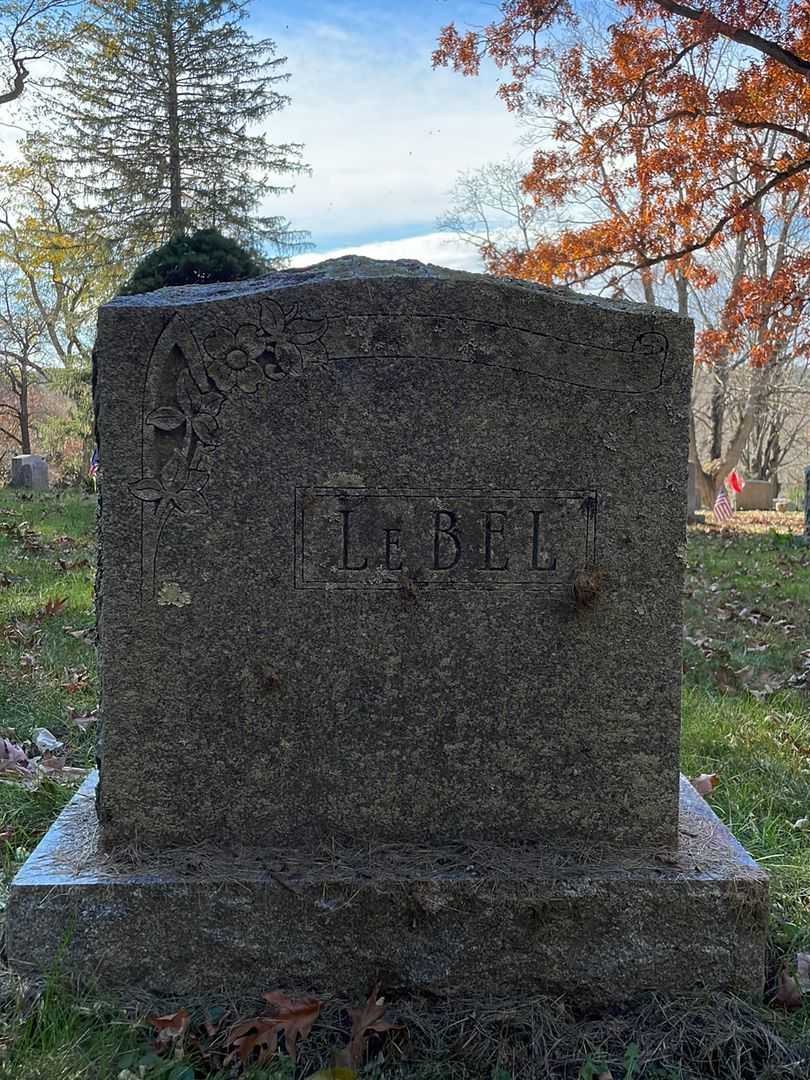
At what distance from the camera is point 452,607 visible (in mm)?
2264

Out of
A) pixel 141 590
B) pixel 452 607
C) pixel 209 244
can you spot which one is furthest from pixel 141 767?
pixel 209 244

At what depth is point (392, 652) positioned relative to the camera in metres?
2.26

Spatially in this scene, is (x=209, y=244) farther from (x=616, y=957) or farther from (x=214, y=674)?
(x=616, y=957)

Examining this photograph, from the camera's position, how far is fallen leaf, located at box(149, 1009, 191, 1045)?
1.93m

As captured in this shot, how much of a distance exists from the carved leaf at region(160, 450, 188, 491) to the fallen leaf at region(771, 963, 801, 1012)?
2015mm

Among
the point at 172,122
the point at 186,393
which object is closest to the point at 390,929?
the point at 186,393

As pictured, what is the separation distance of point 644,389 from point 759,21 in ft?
23.7

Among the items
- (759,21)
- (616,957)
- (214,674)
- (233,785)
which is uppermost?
(759,21)

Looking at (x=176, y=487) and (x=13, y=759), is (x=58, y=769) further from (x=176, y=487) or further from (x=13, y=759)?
(x=176, y=487)

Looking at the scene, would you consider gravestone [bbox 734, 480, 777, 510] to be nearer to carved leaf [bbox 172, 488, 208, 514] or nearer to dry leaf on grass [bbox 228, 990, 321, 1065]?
carved leaf [bbox 172, 488, 208, 514]

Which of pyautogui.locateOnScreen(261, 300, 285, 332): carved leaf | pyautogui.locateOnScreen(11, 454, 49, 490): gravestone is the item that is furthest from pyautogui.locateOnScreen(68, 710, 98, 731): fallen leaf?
pyautogui.locateOnScreen(11, 454, 49, 490): gravestone

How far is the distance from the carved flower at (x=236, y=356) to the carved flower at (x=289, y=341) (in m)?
0.03

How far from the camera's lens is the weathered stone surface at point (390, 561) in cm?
219

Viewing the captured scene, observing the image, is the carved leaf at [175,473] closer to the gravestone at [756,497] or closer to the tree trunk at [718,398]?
the tree trunk at [718,398]
